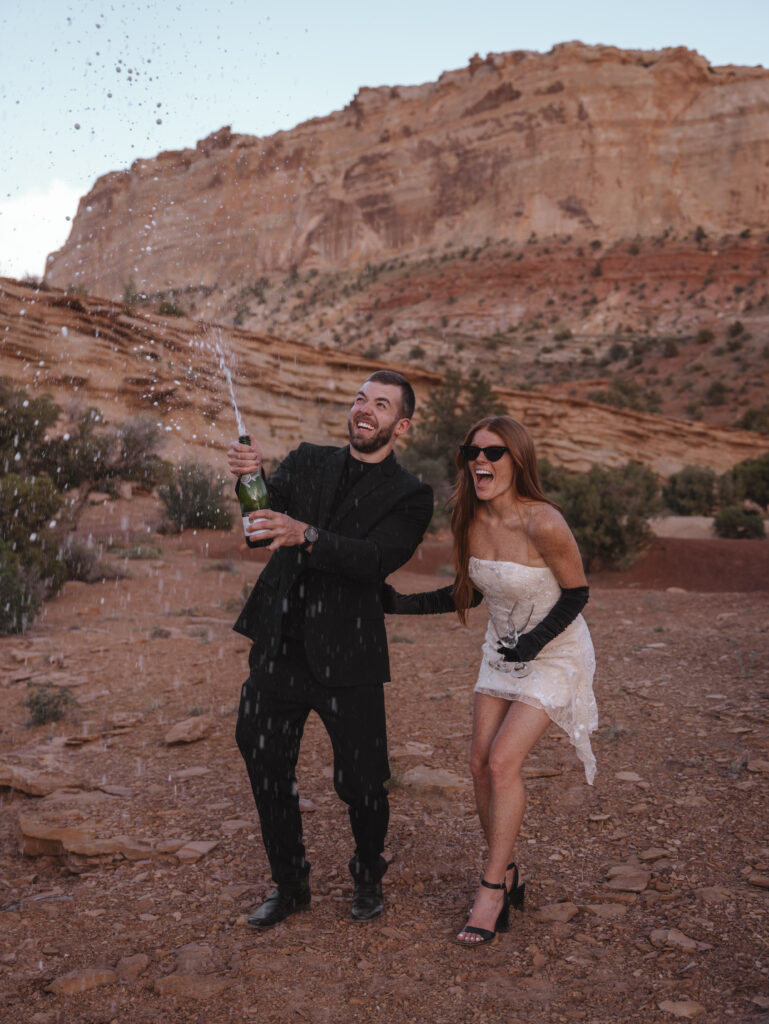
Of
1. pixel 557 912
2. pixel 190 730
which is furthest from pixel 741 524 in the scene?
pixel 557 912

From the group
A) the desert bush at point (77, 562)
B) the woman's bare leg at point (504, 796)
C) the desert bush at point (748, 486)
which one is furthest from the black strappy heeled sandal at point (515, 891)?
the desert bush at point (748, 486)

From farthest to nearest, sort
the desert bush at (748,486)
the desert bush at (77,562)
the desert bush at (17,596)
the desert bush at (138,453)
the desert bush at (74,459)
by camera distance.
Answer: the desert bush at (748,486) → the desert bush at (138,453) → the desert bush at (74,459) → the desert bush at (77,562) → the desert bush at (17,596)

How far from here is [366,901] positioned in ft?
10.1

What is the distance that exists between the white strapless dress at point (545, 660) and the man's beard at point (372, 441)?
1.85ft

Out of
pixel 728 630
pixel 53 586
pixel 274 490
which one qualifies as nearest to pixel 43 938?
pixel 274 490

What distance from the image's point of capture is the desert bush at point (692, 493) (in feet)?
75.4

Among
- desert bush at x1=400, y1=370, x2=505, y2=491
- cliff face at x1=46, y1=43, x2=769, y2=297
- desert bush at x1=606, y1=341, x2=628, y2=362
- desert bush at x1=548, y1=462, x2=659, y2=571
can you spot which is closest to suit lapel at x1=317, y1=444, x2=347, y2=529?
desert bush at x1=548, y1=462, x2=659, y2=571

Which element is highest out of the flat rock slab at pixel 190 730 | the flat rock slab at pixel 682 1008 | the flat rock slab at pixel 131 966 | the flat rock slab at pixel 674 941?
the flat rock slab at pixel 682 1008

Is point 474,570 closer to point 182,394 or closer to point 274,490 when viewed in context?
→ point 274,490

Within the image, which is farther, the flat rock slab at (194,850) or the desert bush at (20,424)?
the desert bush at (20,424)

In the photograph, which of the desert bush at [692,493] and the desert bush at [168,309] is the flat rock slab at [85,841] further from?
the desert bush at [168,309]

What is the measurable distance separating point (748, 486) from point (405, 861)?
21.5m

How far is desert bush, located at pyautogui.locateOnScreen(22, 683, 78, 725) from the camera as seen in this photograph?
20.1 feet

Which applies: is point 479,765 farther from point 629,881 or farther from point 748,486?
point 748,486
